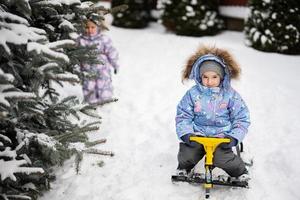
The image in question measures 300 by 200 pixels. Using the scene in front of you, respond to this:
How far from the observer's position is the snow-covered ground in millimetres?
4141

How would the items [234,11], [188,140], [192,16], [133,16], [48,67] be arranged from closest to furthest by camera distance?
1. [48,67]
2. [188,140]
3. [192,16]
4. [234,11]
5. [133,16]

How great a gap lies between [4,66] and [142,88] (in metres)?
4.01

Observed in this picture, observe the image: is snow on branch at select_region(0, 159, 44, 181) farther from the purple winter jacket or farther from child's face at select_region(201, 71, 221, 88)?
the purple winter jacket

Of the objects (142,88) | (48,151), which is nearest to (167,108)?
(142,88)

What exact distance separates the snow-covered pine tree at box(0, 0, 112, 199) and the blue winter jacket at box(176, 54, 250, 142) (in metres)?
1.01

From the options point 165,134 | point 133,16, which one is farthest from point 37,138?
point 133,16

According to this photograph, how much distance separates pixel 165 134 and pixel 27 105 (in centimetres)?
235

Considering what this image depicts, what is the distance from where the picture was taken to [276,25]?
322 inches

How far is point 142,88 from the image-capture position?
6.98 m

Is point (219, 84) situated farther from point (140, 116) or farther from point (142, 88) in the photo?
point (142, 88)

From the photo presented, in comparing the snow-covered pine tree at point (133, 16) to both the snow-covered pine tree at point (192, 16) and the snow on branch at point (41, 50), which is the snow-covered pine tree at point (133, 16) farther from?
the snow on branch at point (41, 50)

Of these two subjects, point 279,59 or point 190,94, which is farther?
point 279,59

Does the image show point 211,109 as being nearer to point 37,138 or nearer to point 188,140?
point 188,140

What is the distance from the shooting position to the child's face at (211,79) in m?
4.11
